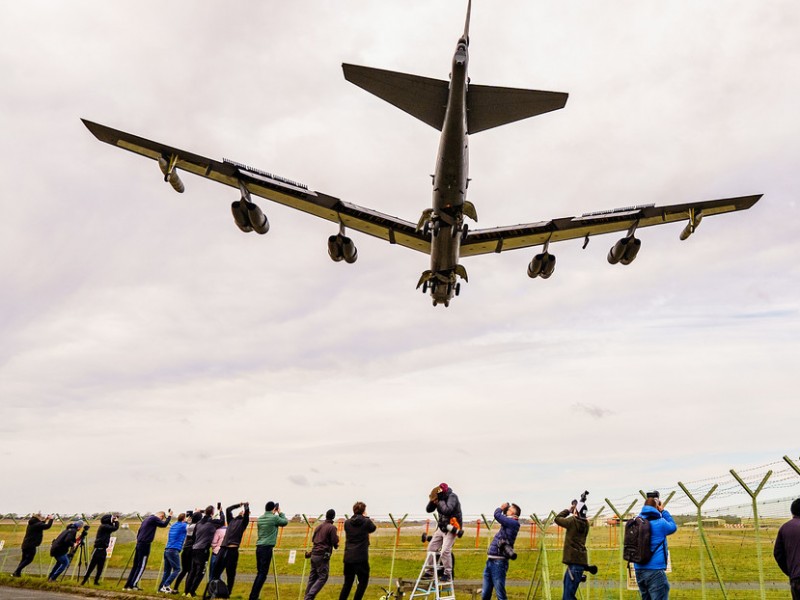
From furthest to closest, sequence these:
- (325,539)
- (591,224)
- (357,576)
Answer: (591,224) < (325,539) < (357,576)

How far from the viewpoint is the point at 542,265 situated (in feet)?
73.3

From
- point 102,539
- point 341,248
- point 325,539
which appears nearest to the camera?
point 325,539

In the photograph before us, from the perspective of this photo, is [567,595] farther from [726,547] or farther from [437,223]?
[437,223]

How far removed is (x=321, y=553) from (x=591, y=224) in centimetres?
1559

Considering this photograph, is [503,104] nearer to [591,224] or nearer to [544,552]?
[591,224]

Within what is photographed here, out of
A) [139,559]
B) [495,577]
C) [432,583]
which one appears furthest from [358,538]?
[139,559]

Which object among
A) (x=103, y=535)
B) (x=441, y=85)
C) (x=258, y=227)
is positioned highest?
(x=441, y=85)

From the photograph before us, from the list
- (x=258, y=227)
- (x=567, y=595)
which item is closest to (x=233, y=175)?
(x=258, y=227)

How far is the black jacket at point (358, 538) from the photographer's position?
35.4 ft

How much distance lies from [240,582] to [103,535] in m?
6.08

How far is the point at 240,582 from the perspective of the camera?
20516 millimetres

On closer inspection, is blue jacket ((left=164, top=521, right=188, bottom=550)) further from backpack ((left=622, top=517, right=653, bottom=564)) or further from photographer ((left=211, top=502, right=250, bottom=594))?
backpack ((left=622, top=517, right=653, bottom=564))

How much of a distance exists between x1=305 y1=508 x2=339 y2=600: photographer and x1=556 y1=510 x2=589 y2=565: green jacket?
159 inches

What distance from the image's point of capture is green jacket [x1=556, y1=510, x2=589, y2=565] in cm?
997
